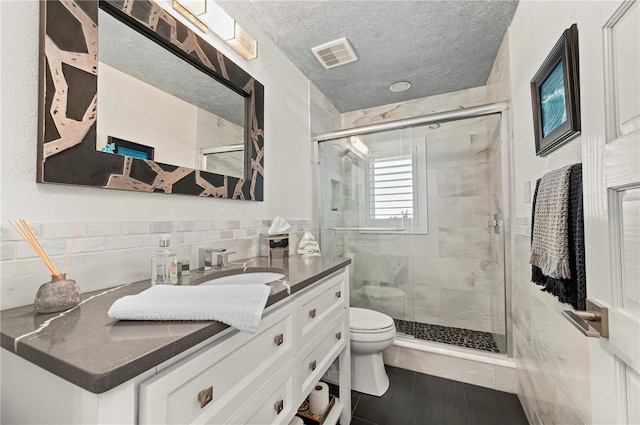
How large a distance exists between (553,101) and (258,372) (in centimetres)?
151

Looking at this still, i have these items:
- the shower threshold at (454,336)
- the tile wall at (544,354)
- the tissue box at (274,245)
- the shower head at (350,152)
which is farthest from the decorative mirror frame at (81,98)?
the shower threshold at (454,336)

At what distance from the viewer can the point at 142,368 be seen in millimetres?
456

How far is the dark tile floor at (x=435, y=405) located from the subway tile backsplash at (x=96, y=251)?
1.36 meters

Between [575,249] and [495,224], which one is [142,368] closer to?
[575,249]

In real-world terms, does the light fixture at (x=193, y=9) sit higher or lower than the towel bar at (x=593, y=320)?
higher

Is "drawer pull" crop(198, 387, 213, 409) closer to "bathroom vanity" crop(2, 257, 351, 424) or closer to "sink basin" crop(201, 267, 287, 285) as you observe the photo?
"bathroom vanity" crop(2, 257, 351, 424)

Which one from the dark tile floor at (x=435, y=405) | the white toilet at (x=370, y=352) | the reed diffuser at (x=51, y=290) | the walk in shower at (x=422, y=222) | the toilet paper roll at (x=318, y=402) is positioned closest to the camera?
the reed diffuser at (x=51, y=290)

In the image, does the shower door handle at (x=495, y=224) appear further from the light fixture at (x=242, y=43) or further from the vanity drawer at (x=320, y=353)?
the light fixture at (x=242, y=43)

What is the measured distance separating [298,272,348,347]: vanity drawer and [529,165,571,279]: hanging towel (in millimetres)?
839

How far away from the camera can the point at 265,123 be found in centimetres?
174

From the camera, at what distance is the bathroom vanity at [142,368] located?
0.44 metres

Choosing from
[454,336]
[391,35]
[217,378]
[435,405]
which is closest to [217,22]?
[391,35]

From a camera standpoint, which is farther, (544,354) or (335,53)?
(335,53)

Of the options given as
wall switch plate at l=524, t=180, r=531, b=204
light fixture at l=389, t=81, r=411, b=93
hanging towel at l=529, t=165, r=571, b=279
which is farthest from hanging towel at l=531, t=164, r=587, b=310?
light fixture at l=389, t=81, r=411, b=93
